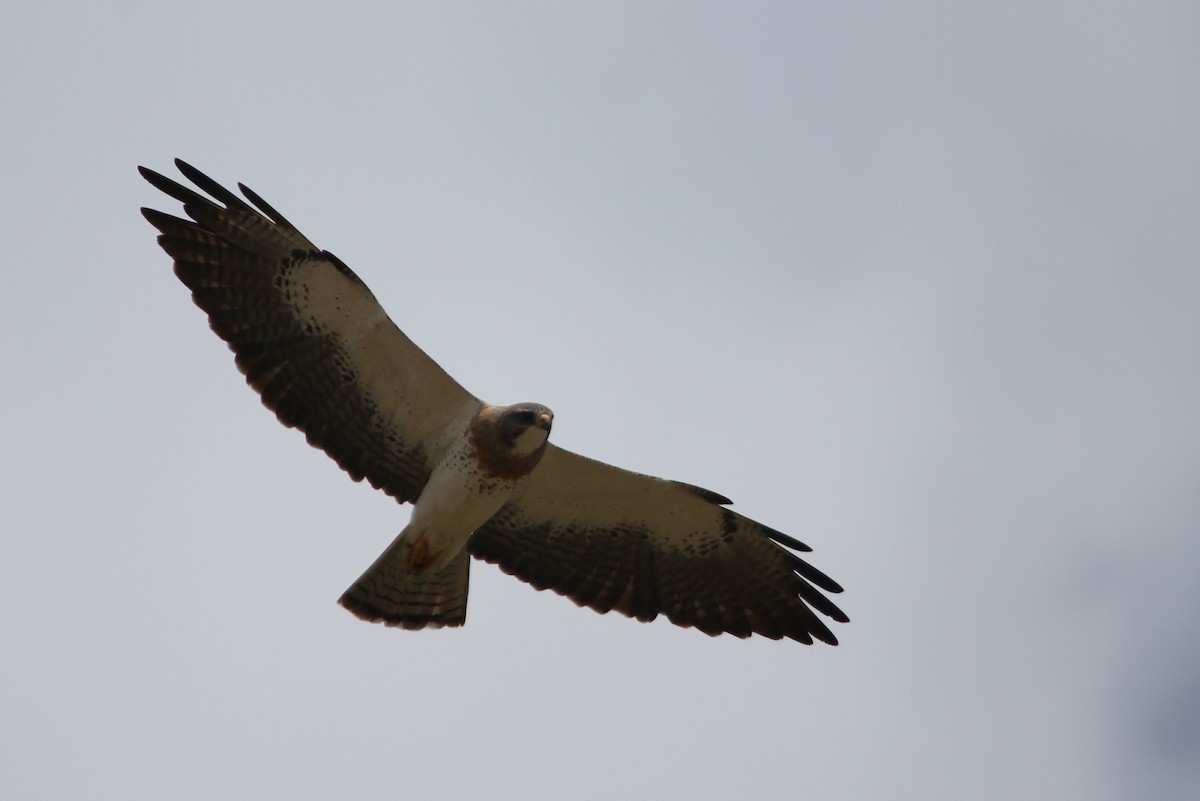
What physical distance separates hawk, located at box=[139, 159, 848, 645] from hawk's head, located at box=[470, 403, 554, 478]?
0.04ft

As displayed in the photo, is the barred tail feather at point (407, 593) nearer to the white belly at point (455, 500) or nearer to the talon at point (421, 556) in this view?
the talon at point (421, 556)

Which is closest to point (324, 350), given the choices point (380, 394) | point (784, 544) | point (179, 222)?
point (380, 394)

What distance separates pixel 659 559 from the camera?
11.2 m

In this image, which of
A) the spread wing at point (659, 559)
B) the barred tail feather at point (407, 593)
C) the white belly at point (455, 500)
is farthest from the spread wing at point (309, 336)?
the spread wing at point (659, 559)

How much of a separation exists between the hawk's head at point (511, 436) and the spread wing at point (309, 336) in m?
0.35

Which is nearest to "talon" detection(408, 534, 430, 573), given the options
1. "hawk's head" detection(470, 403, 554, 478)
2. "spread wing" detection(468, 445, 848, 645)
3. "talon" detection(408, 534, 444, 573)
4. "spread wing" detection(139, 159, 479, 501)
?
"talon" detection(408, 534, 444, 573)

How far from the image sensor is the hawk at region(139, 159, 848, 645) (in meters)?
10.2

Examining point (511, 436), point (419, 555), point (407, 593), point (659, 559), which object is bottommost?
point (407, 593)

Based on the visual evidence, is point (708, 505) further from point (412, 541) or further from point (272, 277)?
point (272, 277)

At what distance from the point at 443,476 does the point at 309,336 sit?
1.35 m

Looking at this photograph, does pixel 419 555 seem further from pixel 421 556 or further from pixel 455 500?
pixel 455 500

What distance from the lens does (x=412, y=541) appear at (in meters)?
10.6

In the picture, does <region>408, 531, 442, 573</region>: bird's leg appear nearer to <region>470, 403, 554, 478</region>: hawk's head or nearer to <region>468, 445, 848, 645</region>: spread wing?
<region>468, 445, 848, 645</region>: spread wing

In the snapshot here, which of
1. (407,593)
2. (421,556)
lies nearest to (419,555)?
(421,556)
